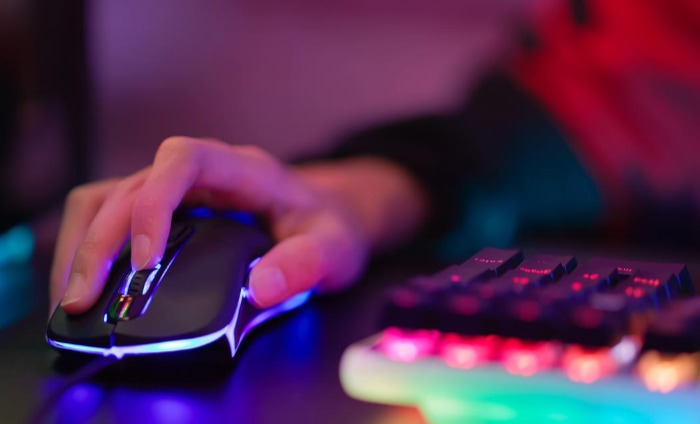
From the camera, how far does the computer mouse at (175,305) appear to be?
0.42m

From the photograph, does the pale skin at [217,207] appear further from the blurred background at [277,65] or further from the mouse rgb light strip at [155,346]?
the blurred background at [277,65]

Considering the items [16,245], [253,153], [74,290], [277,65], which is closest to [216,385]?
[74,290]

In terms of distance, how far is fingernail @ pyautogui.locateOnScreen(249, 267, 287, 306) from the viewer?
1.60 feet

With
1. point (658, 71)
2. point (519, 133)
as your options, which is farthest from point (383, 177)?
point (658, 71)

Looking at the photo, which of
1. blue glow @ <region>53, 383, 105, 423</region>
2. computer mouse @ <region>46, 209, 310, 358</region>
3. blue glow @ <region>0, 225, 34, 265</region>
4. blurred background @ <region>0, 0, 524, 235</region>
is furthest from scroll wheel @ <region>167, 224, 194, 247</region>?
blurred background @ <region>0, 0, 524, 235</region>

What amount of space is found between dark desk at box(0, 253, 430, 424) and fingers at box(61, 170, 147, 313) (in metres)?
0.04

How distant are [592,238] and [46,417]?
0.69m

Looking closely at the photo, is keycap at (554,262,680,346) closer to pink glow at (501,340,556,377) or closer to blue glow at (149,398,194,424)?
pink glow at (501,340,556,377)

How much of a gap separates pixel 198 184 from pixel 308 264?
96mm

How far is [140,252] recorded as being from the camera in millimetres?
465

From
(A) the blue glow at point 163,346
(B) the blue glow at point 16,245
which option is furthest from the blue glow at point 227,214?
(B) the blue glow at point 16,245

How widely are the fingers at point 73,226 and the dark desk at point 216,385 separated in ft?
0.12

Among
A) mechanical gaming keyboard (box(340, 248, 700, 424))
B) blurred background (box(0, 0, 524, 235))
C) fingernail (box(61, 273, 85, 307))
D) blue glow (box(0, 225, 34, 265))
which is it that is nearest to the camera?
mechanical gaming keyboard (box(340, 248, 700, 424))

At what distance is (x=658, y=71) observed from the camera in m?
0.90
